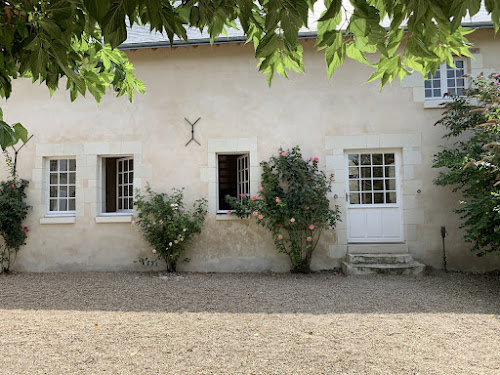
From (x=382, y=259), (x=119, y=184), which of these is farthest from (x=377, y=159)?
(x=119, y=184)

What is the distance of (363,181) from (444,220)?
4.83ft

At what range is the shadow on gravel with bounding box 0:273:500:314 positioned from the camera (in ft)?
13.2

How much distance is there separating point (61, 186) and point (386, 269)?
5994 millimetres

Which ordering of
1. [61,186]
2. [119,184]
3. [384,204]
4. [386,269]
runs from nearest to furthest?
[386,269] < [384,204] < [61,186] < [119,184]

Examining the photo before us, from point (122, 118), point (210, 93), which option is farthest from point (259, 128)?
point (122, 118)

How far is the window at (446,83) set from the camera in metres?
6.18

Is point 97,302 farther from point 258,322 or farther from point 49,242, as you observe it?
point 49,242

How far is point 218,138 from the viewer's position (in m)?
6.32

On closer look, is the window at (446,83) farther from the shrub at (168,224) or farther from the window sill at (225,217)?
the shrub at (168,224)

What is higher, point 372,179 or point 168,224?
point 372,179

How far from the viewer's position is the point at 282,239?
5.70 m

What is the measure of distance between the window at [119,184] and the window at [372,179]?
167 inches

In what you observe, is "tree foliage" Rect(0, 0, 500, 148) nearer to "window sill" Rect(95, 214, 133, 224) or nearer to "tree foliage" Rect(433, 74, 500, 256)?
"tree foliage" Rect(433, 74, 500, 256)

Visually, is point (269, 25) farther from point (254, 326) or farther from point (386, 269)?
point (386, 269)
